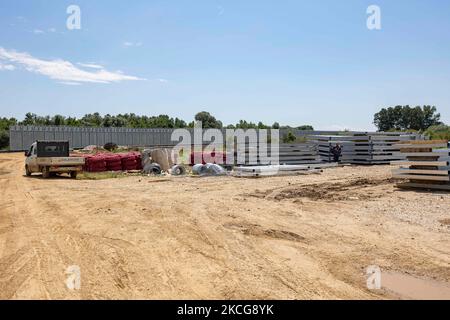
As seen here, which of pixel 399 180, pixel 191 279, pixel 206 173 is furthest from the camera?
pixel 206 173

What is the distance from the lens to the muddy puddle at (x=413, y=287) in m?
5.36

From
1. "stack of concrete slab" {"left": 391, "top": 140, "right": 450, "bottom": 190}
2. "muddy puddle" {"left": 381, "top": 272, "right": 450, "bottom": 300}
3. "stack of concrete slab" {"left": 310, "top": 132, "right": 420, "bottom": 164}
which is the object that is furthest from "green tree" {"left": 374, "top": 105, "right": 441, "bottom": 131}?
"muddy puddle" {"left": 381, "top": 272, "right": 450, "bottom": 300}

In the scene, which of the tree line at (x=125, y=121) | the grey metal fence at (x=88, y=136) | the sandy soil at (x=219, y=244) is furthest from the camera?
the tree line at (x=125, y=121)

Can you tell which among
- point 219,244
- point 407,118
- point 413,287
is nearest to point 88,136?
point 219,244

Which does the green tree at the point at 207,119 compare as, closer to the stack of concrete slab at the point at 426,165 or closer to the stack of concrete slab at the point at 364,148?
the stack of concrete slab at the point at 364,148

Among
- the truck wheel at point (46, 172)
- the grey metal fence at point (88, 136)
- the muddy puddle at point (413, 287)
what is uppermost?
the grey metal fence at point (88, 136)

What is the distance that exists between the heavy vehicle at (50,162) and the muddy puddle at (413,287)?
19.9 meters

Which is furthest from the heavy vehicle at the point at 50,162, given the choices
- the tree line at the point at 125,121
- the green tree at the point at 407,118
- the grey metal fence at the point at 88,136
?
the green tree at the point at 407,118
